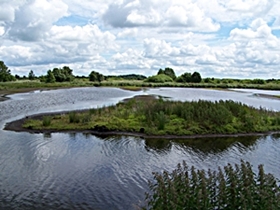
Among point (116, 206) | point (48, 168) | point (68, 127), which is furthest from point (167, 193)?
point (68, 127)

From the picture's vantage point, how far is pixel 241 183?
22.7ft

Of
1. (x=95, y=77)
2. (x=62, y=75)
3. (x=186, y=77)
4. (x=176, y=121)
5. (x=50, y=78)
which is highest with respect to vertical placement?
(x=62, y=75)

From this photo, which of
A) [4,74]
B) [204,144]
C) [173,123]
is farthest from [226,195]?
[4,74]

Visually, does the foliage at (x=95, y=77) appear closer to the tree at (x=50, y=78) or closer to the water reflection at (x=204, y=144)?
the tree at (x=50, y=78)

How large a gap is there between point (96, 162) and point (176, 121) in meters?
10.4

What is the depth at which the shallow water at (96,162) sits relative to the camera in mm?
10938

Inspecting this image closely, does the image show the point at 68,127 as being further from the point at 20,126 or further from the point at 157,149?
the point at 157,149

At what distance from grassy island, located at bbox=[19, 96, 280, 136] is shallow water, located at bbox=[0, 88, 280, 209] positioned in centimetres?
166

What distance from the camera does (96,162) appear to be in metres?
15.2

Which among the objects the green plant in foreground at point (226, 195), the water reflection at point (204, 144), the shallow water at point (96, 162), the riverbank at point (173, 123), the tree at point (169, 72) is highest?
the tree at point (169, 72)

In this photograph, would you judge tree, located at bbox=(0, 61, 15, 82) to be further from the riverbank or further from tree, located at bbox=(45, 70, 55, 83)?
the riverbank

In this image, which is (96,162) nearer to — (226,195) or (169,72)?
(226,195)

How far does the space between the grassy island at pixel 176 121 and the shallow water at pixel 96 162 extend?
1.66m

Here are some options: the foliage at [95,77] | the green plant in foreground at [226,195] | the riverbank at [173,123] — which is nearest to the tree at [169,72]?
the foliage at [95,77]
